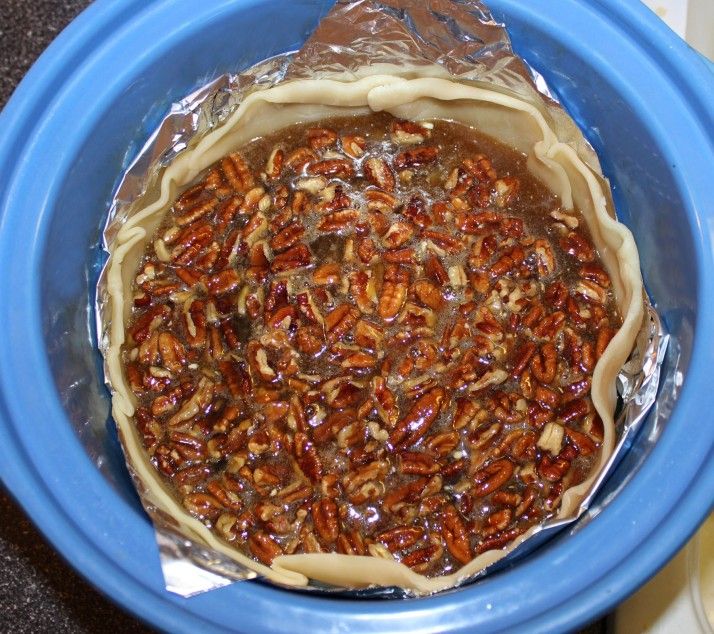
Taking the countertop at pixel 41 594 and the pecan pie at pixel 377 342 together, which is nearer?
the pecan pie at pixel 377 342

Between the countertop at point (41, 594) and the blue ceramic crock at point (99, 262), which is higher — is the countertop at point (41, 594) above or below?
below

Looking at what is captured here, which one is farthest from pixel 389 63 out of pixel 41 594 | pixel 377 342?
pixel 41 594

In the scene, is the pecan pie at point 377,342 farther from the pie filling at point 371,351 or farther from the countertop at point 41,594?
the countertop at point 41,594

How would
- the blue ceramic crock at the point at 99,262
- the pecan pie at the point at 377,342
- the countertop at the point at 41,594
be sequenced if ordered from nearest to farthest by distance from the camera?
the blue ceramic crock at the point at 99,262 < the pecan pie at the point at 377,342 < the countertop at the point at 41,594

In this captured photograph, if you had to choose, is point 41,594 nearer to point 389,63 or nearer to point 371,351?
point 371,351

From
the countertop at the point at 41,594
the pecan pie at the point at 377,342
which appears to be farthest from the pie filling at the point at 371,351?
the countertop at the point at 41,594

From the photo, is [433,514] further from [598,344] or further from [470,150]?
[470,150]

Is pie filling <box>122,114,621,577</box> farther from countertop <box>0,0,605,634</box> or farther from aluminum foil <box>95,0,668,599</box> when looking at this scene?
countertop <box>0,0,605,634</box>
